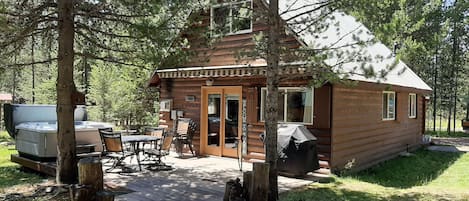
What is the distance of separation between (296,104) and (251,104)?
1330mm

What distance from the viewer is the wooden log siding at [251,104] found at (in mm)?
9508

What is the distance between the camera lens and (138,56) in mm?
8289

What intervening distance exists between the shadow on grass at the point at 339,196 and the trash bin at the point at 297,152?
901 millimetres

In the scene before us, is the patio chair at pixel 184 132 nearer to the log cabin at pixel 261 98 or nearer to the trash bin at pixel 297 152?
the log cabin at pixel 261 98

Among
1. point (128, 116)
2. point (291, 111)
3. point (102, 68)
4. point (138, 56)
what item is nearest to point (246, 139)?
point (291, 111)

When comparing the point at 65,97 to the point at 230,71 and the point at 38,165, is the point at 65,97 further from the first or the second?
the point at 230,71

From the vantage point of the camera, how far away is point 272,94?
263 inches

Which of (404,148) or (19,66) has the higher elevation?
(19,66)

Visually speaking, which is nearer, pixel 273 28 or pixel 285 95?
pixel 273 28

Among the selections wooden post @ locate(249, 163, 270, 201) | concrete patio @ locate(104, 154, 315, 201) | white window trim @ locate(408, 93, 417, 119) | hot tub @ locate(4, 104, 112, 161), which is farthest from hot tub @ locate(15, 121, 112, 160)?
white window trim @ locate(408, 93, 417, 119)

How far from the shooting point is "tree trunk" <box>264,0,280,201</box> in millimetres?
6605

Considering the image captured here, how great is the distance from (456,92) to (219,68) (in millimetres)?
22996

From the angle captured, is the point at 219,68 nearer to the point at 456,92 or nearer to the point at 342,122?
the point at 342,122

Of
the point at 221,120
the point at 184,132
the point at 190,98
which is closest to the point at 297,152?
the point at 221,120
